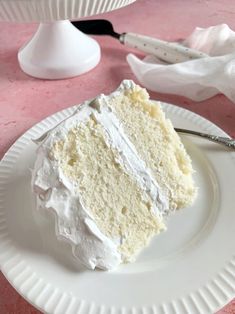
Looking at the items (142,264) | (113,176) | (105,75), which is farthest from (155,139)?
(105,75)

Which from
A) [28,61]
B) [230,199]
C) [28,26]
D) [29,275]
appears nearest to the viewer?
[29,275]

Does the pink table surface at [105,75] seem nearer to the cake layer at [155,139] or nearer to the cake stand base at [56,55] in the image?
the cake stand base at [56,55]

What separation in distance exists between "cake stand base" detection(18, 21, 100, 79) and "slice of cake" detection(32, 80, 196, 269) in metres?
0.32

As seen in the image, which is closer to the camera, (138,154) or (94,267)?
(94,267)

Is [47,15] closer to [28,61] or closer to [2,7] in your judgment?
[2,7]

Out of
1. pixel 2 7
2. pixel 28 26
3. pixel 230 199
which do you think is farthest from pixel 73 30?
pixel 230 199

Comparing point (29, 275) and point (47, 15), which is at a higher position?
point (47, 15)

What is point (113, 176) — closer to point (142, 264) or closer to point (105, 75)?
point (142, 264)

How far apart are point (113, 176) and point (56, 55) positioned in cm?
45

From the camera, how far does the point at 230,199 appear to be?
675 mm

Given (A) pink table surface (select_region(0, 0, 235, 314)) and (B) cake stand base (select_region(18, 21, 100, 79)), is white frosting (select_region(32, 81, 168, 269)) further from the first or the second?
(B) cake stand base (select_region(18, 21, 100, 79))

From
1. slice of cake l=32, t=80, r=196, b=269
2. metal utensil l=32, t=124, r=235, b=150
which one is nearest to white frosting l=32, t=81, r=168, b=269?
slice of cake l=32, t=80, r=196, b=269

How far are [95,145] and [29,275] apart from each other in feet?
0.72

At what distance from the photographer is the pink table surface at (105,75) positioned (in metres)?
0.92
